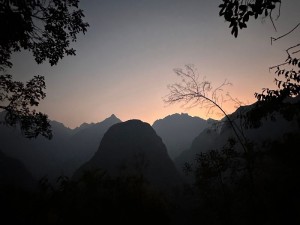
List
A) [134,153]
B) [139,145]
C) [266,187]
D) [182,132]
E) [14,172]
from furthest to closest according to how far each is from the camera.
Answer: [182,132] < [14,172] < [139,145] < [134,153] < [266,187]

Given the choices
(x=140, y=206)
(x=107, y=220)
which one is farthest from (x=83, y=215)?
(x=140, y=206)

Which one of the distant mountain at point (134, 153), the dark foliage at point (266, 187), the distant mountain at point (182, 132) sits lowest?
the dark foliage at point (266, 187)

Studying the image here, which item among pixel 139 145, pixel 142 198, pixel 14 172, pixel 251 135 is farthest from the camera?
pixel 14 172

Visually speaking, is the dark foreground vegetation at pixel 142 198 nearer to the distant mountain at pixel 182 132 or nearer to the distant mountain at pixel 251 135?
the distant mountain at pixel 251 135

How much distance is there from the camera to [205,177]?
778 inches

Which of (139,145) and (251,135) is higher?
(139,145)

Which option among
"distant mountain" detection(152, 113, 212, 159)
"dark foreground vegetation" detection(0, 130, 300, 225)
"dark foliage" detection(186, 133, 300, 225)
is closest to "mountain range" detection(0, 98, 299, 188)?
"distant mountain" detection(152, 113, 212, 159)

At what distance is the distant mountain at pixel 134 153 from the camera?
73.8 m

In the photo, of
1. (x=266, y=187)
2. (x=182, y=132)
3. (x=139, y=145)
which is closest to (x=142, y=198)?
(x=266, y=187)

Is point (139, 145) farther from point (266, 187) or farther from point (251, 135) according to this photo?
point (266, 187)

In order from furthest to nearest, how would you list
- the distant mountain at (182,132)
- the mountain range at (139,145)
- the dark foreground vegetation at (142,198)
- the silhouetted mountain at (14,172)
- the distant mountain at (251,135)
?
the distant mountain at (182,132)
the silhouetted mountain at (14,172)
the mountain range at (139,145)
the distant mountain at (251,135)
the dark foreground vegetation at (142,198)

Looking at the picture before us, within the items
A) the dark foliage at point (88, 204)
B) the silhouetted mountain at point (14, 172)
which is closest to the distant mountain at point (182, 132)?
the silhouetted mountain at point (14, 172)

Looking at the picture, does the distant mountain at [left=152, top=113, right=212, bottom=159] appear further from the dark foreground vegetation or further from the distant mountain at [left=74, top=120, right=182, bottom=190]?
the dark foreground vegetation

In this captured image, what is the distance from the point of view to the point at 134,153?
2874 inches
